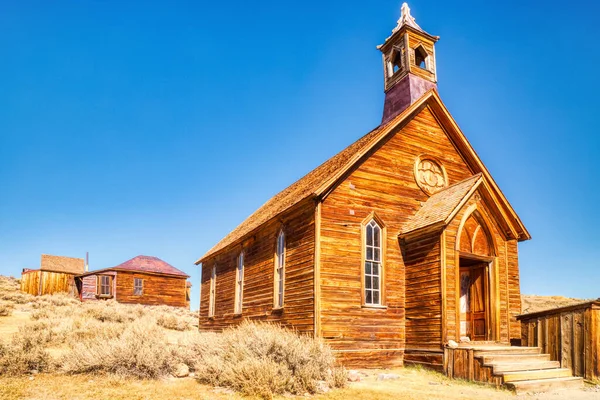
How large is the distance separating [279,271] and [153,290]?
27.2 metres

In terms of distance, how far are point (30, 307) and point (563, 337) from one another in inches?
1210

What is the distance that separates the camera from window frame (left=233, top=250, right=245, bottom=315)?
62.1ft

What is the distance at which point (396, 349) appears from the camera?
13.5 m

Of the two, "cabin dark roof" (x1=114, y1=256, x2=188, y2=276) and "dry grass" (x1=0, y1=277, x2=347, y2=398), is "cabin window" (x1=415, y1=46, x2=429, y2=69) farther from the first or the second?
"cabin dark roof" (x1=114, y1=256, x2=188, y2=276)

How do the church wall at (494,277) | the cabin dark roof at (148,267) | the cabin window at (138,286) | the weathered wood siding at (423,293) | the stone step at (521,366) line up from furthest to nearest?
1. the cabin dark roof at (148,267)
2. the cabin window at (138,286)
3. the weathered wood siding at (423,293)
4. the church wall at (494,277)
5. the stone step at (521,366)

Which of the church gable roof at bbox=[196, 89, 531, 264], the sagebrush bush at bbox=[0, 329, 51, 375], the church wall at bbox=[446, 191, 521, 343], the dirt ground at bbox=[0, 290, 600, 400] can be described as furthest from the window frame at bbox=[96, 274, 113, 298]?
the church wall at bbox=[446, 191, 521, 343]

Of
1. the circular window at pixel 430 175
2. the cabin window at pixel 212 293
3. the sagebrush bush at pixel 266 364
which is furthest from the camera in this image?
the cabin window at pixel 212 293

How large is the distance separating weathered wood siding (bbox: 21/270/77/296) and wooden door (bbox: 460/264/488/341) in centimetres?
3902

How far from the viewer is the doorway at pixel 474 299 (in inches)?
542

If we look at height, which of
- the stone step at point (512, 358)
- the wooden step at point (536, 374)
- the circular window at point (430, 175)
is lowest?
the wooden step at point (536, 374)

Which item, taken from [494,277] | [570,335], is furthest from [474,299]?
[570,335]

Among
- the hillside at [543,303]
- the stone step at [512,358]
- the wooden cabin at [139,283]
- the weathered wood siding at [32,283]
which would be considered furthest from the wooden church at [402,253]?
the weathered wood siding at [32,283]

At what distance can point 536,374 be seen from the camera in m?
10.9

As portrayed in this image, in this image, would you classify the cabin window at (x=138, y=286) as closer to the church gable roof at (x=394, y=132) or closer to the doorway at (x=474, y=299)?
the church gable roof at (x=394, y=132)
